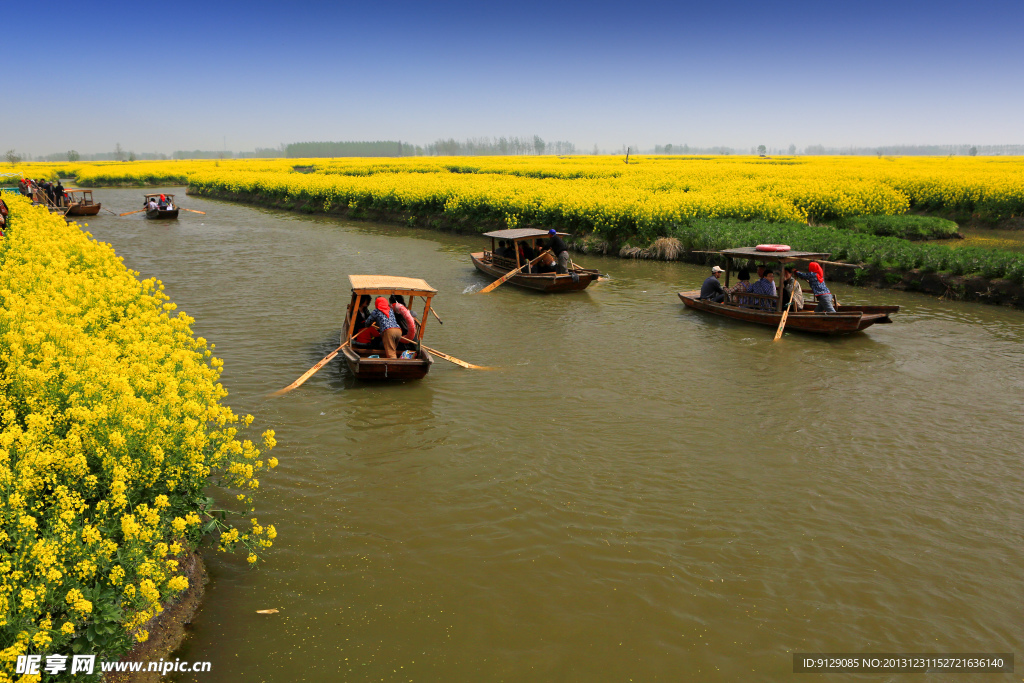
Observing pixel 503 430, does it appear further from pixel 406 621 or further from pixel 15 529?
pixel 15 529

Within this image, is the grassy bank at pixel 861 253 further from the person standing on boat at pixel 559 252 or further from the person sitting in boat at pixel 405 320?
the person sitting in boat at pixel 405 320

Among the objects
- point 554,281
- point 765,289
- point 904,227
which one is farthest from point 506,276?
point 904,227

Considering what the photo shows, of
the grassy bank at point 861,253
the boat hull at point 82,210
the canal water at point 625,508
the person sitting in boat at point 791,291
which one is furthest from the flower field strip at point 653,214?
the boat hull at point 82,210

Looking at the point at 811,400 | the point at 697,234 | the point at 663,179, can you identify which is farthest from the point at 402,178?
the point at 811,400

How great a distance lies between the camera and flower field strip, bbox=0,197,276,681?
374cm

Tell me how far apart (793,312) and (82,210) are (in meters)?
32.5

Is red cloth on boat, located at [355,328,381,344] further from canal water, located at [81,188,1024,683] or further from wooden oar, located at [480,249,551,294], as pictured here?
wooden oar, located at [480,249,551,294]

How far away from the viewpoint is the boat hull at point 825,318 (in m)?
13.4

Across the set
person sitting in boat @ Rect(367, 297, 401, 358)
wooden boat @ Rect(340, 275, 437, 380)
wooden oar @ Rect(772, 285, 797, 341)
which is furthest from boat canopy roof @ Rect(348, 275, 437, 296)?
wooden oar @ Rect(772, 285, 797, 341)

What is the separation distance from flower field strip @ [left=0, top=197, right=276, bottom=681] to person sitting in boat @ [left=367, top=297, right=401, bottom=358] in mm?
4139

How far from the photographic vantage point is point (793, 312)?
47.0ft

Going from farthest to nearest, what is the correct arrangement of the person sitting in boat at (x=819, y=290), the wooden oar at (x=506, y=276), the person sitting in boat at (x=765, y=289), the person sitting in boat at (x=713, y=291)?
the wooden oar at (x=506, y=276) → the person sitting in boat at (x=713, y=291) → the person sitting in boat at (x=765, y=289) → the person sitting in boat at (x=819, y=290)

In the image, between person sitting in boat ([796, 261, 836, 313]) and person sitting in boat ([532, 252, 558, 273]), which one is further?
person sitting in boat ([532, 252, 558, 273])

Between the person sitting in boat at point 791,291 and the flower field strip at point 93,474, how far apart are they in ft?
39.0
